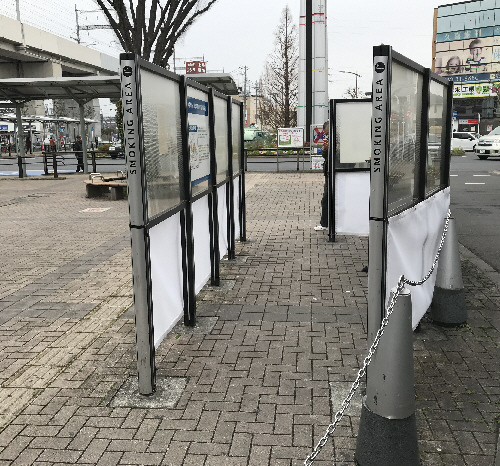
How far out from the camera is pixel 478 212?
39.3 feet

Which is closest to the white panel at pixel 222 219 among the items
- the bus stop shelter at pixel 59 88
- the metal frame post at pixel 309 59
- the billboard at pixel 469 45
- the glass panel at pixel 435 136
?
the glass panel at pixel 435 136

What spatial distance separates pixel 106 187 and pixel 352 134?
862cm

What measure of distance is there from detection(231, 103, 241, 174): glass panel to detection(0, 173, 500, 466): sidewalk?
137cm

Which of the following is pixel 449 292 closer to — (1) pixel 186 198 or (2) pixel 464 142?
(1) pixel 186 198

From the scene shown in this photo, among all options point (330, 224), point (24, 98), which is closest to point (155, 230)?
point (330, 224)

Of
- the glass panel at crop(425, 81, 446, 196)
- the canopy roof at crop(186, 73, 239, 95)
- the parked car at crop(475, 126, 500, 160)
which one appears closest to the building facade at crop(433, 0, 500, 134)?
the parked car at crop(475, 126, 500, 160)

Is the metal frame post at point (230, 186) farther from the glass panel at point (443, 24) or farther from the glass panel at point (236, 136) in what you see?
the glass panel at point (443, 24)

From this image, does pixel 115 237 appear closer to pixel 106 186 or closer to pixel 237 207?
pixel 237 207

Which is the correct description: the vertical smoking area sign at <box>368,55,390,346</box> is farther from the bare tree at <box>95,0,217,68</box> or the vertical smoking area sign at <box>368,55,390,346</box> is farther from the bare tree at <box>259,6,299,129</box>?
the bare tree at <box>259,6,299,129</box>

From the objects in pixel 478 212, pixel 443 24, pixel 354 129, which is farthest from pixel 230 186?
pixel 443 24

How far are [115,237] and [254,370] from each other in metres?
5.78

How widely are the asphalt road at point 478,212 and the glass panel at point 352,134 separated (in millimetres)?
2263

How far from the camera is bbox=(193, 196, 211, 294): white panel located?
534cm

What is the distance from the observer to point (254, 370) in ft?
13.8
